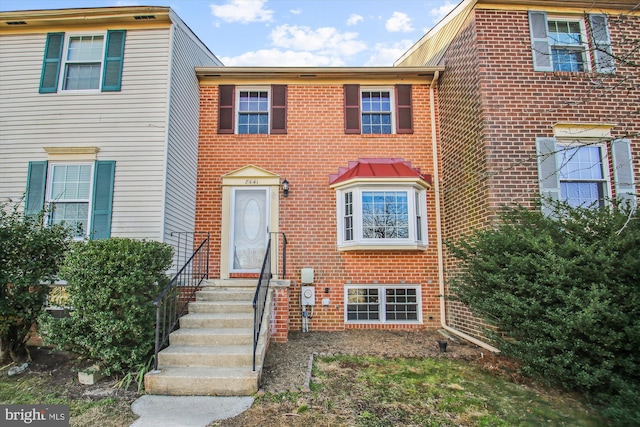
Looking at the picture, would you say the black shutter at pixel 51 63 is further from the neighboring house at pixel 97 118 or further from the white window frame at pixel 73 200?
the white window frame at pixel 73 200

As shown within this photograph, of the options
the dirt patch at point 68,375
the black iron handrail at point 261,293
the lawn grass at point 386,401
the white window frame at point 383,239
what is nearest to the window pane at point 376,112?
the white window frame at point 383,239

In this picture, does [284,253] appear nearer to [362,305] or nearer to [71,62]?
[362,305]

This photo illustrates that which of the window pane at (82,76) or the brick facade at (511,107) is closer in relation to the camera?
the brick facade at (511,107)

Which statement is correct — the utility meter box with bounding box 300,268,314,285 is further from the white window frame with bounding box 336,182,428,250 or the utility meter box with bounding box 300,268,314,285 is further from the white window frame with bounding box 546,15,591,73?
the white window frame with bounding box 546,15,591,73

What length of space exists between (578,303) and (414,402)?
2197 mm

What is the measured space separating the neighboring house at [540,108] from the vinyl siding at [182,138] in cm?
574

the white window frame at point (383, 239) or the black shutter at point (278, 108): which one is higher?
the black shutter at point (278, 108)

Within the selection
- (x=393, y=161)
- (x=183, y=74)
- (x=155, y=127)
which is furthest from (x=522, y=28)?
(x=155, y=127)

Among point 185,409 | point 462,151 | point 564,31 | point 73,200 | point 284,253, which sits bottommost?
point 185,409

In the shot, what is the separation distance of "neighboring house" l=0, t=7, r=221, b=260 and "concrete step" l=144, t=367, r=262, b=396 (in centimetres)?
286

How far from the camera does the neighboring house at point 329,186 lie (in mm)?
7387

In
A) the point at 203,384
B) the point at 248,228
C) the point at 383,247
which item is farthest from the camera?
the point at 248,228

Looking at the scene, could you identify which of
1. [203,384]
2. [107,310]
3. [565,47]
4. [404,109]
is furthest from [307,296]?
[565,47]

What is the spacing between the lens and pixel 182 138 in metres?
7.29
